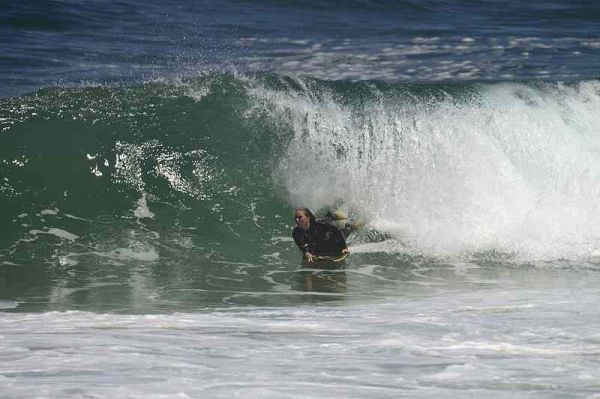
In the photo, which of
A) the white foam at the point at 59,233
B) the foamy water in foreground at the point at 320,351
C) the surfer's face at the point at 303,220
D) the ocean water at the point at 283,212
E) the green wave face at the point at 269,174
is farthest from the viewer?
the white foam at the point at 59,233

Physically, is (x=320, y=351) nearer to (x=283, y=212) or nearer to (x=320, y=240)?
(x=320, y=240)

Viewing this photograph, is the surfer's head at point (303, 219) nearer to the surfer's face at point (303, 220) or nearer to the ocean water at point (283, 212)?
the surfer's face at point (303, 220)

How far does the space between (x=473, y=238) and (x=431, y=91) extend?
445cm

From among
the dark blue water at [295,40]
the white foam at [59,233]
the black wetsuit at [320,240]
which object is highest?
the dark blue water at [295,40]

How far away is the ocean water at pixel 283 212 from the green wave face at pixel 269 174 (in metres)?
0.04

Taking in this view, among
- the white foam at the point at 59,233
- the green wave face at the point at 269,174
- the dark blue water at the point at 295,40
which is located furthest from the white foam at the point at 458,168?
the dark blue water at the point at 295,40

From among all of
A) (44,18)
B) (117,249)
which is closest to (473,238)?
(117,249)

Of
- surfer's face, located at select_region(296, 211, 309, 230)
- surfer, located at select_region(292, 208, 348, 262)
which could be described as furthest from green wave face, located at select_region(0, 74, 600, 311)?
surfer's face, located at select_region(296, 211, 309, 230)

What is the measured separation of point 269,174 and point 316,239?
3.25 metres

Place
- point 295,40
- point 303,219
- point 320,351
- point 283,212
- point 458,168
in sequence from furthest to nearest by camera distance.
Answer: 1. point 295,40
2. point 458,168
3. point 283,212
4. point 303,219
5. point 320,351

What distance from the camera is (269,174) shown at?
583 inches

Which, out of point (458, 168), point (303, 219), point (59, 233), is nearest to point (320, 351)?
point (303, 219)

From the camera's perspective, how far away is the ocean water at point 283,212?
6.14 m

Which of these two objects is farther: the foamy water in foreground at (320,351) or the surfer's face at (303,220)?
the surfer's face at (303,220)
